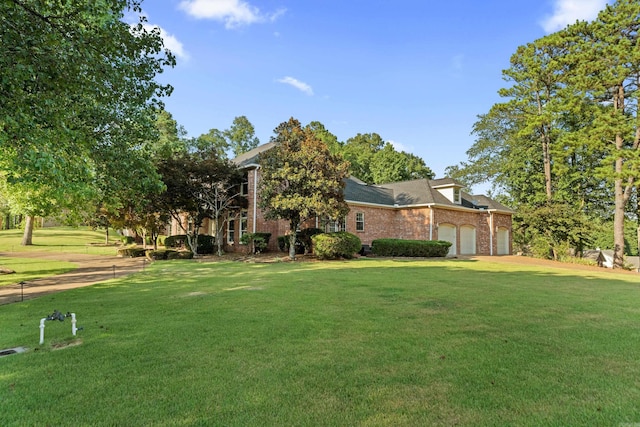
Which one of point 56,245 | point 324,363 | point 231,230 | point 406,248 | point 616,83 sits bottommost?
point 56,245

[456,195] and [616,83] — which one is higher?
[616,83]

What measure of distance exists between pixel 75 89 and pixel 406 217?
2206 cm

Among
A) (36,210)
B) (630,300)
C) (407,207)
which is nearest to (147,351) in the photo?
(630,300)

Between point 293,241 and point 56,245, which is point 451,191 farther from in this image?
point 56,245

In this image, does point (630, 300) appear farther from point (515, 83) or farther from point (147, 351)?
point (515, 83)

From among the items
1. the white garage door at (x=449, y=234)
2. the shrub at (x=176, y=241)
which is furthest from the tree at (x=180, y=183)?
the white garage door at (x=449, y=234)

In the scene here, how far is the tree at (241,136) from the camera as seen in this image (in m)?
56.2

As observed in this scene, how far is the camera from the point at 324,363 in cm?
421

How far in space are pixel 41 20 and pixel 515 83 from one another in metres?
31.4

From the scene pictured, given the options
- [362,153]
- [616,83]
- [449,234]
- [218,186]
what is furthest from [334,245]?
[362,153]

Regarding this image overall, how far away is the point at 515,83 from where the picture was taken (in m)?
28.9

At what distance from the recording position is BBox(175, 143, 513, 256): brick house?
2262 cm

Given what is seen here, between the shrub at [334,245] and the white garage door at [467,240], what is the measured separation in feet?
36.8

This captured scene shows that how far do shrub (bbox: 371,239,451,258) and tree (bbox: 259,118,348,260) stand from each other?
4949 millimetres
